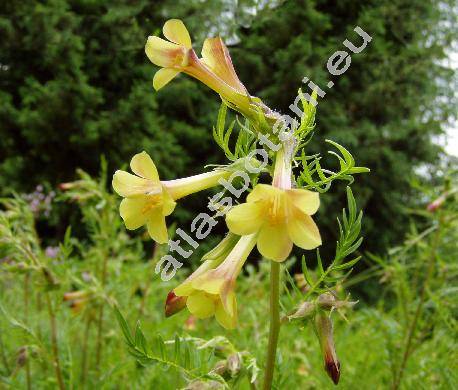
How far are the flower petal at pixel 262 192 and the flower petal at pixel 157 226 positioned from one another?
0.17 metres

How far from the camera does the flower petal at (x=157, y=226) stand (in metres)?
0.74

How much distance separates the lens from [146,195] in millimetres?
757

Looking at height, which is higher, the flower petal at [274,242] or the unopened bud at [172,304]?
the flower petal at [274,242]

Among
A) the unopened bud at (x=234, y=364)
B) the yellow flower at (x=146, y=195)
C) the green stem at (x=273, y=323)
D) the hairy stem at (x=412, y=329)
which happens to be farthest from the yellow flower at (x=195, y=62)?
the hairy stem at (x=412, y=329)

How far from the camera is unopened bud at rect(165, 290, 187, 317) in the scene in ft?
2.49

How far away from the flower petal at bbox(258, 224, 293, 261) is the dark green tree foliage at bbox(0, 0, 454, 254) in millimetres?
5283

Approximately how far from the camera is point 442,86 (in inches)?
305

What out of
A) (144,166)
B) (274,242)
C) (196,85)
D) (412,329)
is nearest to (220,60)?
(144,166)

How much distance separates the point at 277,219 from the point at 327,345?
225mm

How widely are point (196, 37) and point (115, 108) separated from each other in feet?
4.60

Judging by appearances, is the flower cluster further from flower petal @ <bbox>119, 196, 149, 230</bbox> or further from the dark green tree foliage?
the dark green tree foliage

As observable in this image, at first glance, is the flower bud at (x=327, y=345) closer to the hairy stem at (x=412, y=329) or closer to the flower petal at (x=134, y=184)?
the flower petal at (x=134, y=184)

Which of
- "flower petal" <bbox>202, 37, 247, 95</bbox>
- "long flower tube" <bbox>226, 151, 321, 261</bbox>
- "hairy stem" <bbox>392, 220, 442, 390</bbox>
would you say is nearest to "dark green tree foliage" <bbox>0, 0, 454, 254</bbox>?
"hairy stem" <bbox>392, 220, 442, 390</bbox>

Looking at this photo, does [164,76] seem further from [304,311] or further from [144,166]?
[304,311]
